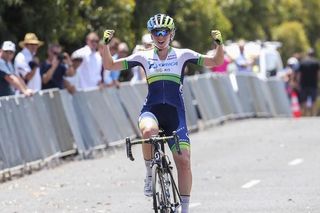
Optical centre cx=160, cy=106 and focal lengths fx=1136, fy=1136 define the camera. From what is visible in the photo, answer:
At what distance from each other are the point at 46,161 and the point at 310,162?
14.0ft

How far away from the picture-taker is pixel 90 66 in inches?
822

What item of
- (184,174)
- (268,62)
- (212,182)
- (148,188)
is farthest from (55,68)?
(268,62)

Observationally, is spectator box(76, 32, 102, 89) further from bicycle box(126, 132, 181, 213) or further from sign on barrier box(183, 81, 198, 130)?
bicycle box(126, 132, 181, 213)

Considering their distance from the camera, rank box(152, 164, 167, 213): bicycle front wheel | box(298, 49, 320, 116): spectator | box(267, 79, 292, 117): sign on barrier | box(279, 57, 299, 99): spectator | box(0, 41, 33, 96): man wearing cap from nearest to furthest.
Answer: box(152, 164, 167, 213): bicycle front wheel, box(0, 41, 33, 96): man wearing cap, box(267, 79, 292, 117): sign on barrier, box(298, 49, 320, 116): spectator, box(279, 57, 299, 99): spectator

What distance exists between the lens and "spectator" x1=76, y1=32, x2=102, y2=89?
20.7 meters

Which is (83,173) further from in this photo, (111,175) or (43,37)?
(43,37)

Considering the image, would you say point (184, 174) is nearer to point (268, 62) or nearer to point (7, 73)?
point (7, 73)

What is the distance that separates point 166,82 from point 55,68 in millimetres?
8220

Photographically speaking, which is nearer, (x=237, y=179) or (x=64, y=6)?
(x=237, y=179)

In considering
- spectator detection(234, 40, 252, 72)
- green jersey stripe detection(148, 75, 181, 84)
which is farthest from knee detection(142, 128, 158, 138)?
spectator detection(234, 40, 252, 72)

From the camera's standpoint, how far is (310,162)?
725 inches

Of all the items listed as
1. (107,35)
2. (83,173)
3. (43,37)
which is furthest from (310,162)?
(107,35)

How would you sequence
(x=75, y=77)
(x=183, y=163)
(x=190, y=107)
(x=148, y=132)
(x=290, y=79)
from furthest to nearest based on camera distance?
(x=290, y=79)
(x=190, y=107)
(x=75, y=77)
(x=183, y=163)
(x=148, y=132)

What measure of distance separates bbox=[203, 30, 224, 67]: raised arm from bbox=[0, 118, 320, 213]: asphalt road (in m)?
2.01
